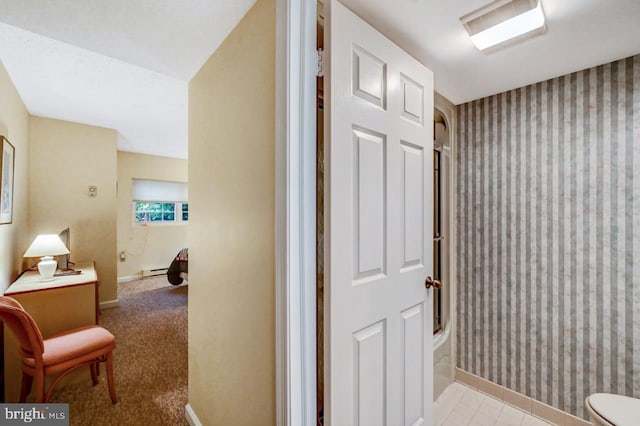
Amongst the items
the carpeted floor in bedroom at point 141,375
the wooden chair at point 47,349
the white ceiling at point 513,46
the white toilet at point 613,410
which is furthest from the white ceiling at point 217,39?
the carpeted floor in bedroom at point 141,375

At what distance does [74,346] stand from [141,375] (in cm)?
66

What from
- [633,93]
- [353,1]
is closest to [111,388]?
[353,1]

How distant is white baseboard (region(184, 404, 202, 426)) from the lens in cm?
158

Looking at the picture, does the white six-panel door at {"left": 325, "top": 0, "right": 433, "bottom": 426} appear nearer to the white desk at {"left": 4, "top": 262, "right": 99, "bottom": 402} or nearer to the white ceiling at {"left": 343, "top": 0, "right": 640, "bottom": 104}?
the white ceiling at {"left": 343, "top": 0, "right": 640, "bottom": 104}

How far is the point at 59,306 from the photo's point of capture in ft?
7.02

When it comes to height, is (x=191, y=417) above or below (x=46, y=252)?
below

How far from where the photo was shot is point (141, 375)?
2.23 m

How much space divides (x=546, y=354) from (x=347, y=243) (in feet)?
5.99

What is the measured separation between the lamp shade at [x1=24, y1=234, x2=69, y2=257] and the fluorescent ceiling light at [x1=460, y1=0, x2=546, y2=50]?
357 cm

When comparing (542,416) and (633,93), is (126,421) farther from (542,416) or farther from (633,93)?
(633,93)

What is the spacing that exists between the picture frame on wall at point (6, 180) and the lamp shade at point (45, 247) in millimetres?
265

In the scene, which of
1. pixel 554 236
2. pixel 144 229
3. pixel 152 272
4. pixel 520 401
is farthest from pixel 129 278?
pixel 554 236

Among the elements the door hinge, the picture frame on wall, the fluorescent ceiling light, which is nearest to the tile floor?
the door hinge

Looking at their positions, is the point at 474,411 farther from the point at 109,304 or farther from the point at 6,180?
the point at 109,304
